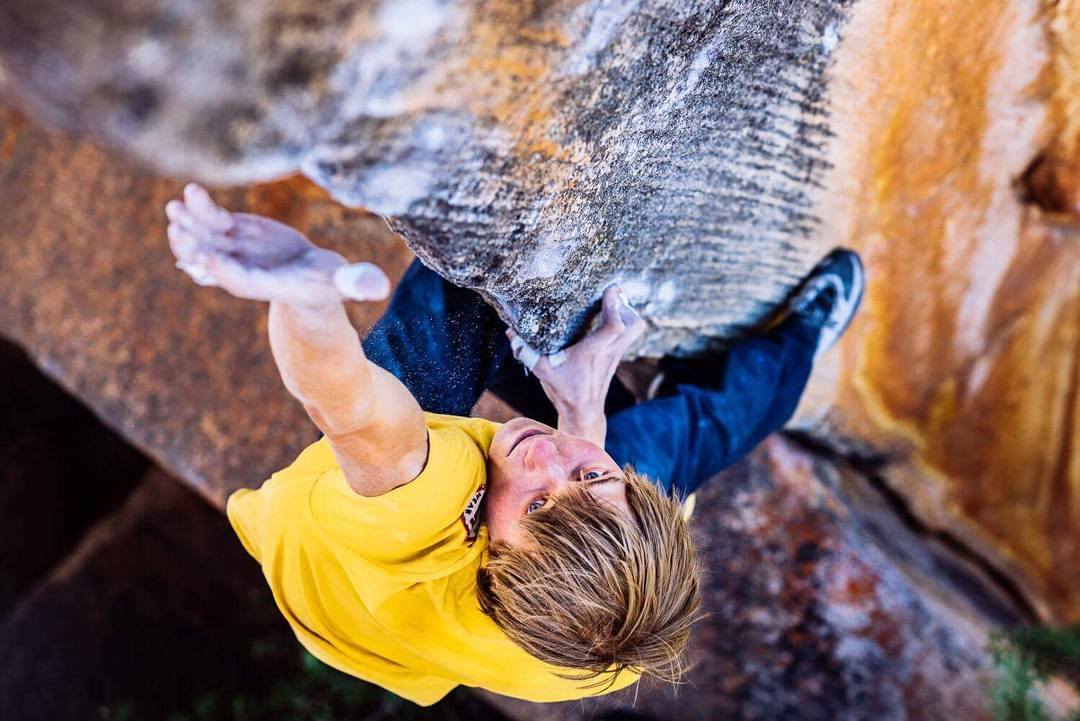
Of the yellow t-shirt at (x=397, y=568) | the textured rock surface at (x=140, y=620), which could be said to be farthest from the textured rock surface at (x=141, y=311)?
the textured rock surface at (x=140, y=620)

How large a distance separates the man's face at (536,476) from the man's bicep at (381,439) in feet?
0.43

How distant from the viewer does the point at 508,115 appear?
765 millimetres

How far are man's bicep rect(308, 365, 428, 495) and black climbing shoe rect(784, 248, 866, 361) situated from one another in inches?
31.1

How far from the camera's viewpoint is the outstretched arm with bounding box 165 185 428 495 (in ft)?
2.02

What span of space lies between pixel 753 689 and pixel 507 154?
116 centimetres

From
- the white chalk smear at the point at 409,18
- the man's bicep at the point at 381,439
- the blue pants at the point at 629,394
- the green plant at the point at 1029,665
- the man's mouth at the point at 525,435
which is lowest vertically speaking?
the green plant at the point at 1029,665

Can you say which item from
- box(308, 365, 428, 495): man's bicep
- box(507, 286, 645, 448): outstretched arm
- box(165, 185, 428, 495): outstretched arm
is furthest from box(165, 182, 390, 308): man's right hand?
box(507, 286, 645, 448): outstretched arm

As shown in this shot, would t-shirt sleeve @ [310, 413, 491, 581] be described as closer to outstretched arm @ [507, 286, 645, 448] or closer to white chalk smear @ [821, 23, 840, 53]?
outstretched arm @ [507, 286, 645, 448]

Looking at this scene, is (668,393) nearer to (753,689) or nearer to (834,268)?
(834,268)

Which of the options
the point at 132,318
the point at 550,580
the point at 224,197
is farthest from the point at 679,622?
the point at 132,318

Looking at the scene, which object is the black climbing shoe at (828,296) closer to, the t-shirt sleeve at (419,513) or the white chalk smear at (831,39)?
the white chalk smear at (831,39)

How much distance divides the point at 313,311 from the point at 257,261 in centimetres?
5

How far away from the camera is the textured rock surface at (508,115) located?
0.56 metres

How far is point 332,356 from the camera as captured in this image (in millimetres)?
697
